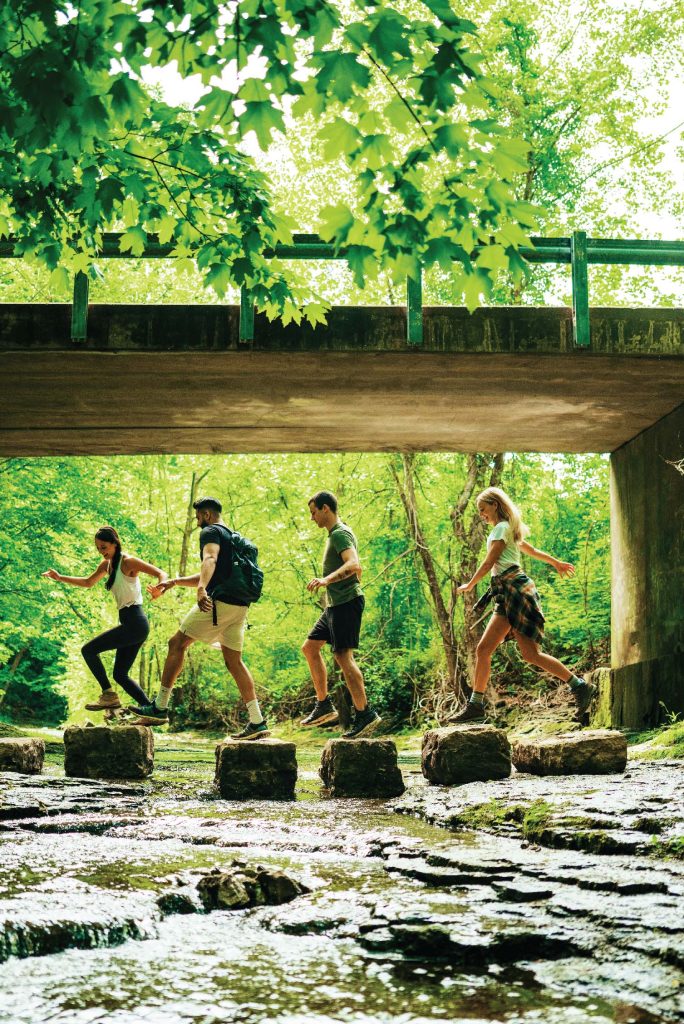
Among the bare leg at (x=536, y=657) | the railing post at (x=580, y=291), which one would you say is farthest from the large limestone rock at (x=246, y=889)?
the railing post at (x=580, y=291)

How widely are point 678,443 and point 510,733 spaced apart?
6.09 meters

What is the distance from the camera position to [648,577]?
13.0 metres

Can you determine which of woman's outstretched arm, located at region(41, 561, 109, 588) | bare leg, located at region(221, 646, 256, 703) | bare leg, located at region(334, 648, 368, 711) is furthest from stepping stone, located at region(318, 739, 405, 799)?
woman's outstretched arm, located at region(41, 561, 109, 588)

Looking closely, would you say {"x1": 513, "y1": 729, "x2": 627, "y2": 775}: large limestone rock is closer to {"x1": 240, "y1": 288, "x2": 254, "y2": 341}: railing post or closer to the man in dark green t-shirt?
the man in dark green t-shirt

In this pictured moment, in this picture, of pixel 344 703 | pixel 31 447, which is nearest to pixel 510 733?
pixel 344 703

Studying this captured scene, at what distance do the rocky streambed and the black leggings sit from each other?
310 cm

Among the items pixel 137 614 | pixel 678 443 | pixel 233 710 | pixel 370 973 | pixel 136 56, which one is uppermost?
pixel 136 56

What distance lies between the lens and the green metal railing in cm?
1048

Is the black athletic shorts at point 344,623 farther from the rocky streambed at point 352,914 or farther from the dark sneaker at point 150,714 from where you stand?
the rocky streambed at point 352,914

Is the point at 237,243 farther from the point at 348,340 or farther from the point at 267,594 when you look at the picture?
the point at 267,594

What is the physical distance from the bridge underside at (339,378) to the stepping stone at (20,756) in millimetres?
4034

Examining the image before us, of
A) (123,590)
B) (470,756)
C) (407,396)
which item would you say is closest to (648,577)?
(407,396)

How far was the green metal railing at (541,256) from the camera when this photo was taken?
10.5m

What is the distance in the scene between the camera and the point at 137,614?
10289 mm
